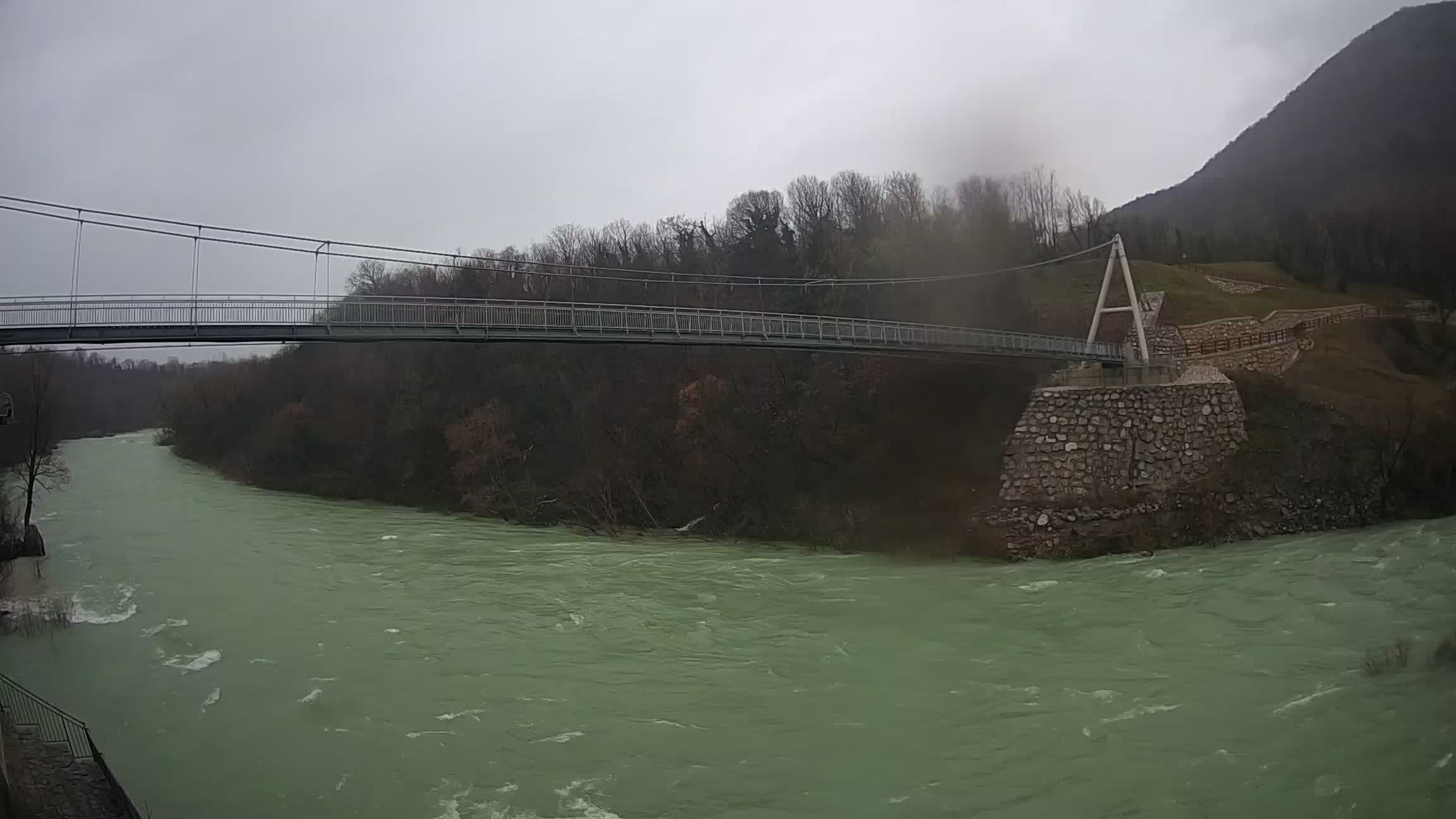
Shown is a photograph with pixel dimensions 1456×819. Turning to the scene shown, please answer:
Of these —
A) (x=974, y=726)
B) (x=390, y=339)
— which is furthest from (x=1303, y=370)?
(x=390, y=339)

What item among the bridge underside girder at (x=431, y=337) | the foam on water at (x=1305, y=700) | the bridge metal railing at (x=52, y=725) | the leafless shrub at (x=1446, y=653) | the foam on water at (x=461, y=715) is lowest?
the bridge metal railing at (x=52, y=725)

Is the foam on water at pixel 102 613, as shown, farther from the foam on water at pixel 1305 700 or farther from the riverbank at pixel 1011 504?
the foam on water at pixel 1305 700

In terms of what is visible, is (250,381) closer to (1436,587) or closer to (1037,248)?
(1037,248)

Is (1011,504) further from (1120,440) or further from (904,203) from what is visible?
(904,203)

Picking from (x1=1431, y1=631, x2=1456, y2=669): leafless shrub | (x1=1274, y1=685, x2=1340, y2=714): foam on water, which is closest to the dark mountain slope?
(x1=1431, y1=631, x2=1456, y2=669): leafless shrub

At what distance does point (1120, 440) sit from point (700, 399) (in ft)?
53.1

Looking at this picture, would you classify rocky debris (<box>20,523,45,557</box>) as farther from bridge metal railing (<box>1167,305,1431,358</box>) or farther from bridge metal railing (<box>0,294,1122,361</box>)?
bridge metal railing (<box>1167,305,1431,358</box>)

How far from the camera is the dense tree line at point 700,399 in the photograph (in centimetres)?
2811

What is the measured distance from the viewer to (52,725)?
11.9 meters

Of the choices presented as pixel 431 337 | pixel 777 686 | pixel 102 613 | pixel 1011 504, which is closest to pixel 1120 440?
pixel 1011 504

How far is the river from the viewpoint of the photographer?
9.07 meters

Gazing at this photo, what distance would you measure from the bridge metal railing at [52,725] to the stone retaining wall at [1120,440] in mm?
20295

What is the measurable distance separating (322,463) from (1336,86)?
43.9m

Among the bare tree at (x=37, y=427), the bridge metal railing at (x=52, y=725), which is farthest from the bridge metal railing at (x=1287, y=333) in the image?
the bare tree at (x=37, y=427)
